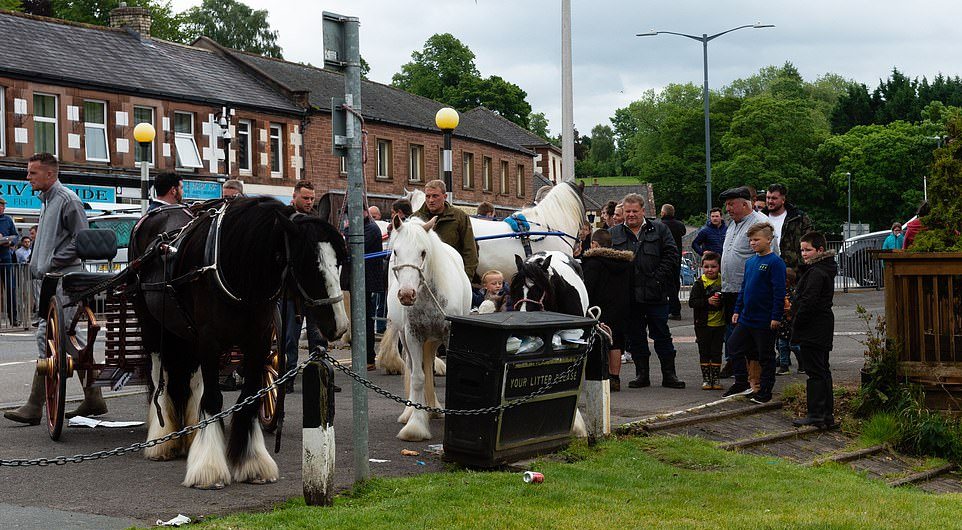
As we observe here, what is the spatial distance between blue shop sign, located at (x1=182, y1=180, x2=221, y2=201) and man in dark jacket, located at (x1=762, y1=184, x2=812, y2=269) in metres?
27.3

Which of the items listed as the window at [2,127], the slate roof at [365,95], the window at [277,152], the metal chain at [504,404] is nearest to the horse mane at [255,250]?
the metal chain at [504,404]

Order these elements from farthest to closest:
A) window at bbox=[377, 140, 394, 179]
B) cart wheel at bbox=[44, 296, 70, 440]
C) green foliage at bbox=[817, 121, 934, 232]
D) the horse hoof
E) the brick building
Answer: green foliage at bbox=[817, 121, 934, 232]
window at bbox=[377, 140, 394, 179]
the brick building
cart wheel at bbox=[44, 296, 70, 440]
the horse hoof

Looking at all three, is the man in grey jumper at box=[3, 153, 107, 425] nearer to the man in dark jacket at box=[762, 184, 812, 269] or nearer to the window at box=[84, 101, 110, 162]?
the man in dark jacket at box=[762, 184, 812, 269]

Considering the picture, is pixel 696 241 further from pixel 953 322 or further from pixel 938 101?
pixel 938 101

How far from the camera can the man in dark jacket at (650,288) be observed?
525 inches

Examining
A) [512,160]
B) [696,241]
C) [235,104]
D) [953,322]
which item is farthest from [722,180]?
[953,322]

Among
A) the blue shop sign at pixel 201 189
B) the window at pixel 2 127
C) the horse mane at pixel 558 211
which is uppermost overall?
the window at pixel 2 127

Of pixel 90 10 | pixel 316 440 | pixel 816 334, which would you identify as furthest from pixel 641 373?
pixel 90 10

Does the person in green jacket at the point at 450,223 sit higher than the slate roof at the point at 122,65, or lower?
lower

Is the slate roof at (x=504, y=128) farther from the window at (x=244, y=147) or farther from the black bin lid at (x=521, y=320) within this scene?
the black bin lid at (x=521, y=320)

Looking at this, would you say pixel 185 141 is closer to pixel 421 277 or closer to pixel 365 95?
pixel 365 95

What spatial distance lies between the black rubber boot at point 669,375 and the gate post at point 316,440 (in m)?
7.24

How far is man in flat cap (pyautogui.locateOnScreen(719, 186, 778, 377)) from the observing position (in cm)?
1294

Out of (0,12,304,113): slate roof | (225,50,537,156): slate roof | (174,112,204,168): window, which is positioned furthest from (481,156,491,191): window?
(174,112,204,168): window
